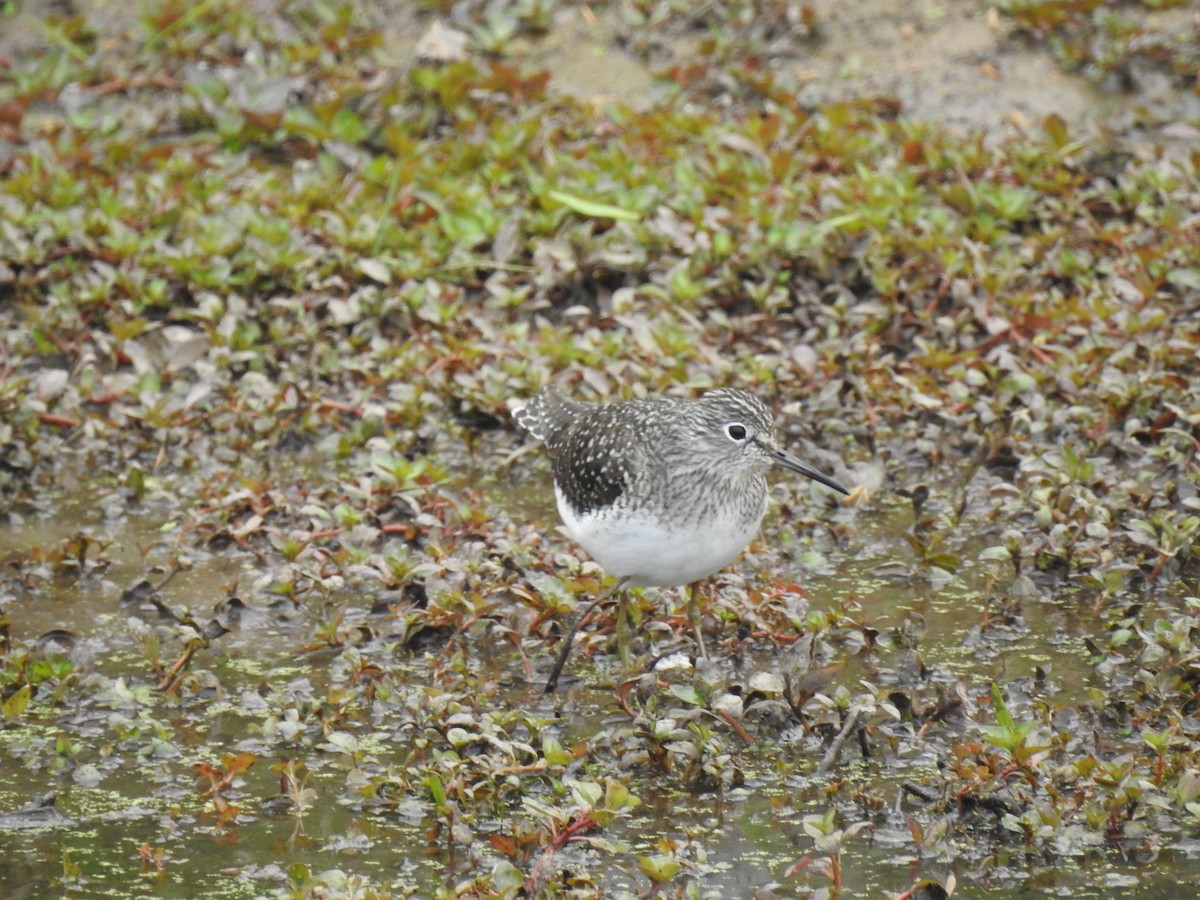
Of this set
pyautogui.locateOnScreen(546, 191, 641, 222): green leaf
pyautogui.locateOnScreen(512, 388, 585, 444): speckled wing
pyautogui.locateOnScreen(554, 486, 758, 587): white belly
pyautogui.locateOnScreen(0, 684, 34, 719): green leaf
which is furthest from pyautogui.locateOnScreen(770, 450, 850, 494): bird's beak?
pyautogui.locateOnScreen(546, 191, 641, 222): green leaf

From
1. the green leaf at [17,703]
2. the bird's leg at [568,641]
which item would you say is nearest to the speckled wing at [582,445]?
the bird's leg at [568,641]

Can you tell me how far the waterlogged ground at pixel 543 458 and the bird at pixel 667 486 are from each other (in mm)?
391

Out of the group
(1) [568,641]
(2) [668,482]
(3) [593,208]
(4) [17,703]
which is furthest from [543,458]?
(4) [17,703]

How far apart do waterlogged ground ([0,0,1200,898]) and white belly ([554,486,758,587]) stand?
358mm

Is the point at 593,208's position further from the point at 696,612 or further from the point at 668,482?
the point at 668,482

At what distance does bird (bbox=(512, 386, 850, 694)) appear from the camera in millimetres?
6262

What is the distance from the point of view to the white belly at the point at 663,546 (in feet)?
20.4

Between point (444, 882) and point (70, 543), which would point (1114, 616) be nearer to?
point (444, 882)

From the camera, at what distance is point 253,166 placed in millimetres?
11398

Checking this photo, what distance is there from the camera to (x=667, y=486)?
6.30 m

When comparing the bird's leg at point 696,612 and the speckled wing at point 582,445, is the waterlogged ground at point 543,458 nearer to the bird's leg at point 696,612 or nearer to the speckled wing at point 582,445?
the bird's leg at point 696,612

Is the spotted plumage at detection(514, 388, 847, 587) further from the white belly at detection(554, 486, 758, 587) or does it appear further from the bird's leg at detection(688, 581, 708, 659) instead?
the bird's leg at detection(688, 581, 708, 659)

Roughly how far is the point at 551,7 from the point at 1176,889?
9.40m

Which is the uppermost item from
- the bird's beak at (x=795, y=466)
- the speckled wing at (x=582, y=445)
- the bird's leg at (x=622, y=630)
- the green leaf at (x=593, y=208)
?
the bird's beak at (x=795, y=466)
